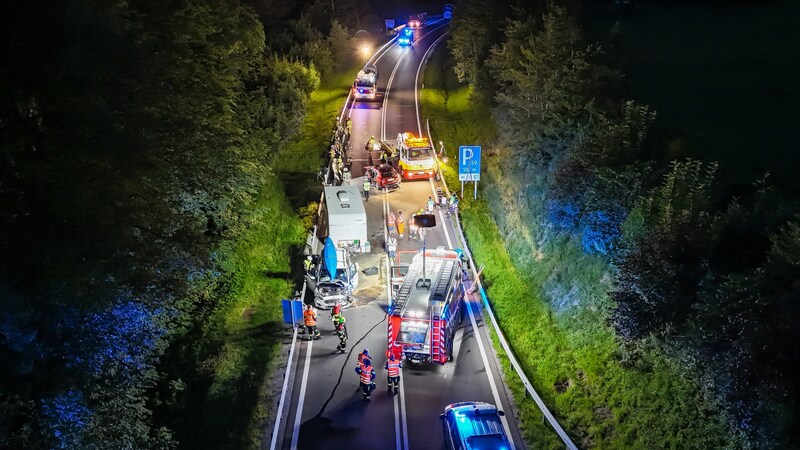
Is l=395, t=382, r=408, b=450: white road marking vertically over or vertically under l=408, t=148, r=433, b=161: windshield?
under

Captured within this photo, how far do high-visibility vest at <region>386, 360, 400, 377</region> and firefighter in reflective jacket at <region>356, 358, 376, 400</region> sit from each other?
1.71ft

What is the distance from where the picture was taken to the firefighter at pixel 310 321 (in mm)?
18844

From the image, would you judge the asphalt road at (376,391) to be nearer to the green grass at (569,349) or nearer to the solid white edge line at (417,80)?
the green grass at (569,349)

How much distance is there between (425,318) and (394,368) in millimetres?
1898

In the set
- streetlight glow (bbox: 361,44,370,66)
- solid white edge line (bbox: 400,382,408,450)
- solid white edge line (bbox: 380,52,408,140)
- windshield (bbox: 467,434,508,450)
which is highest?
streetlight glow (bbox: 361,44,370,66)

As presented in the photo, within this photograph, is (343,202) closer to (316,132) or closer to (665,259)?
(665,259)

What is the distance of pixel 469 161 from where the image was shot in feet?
90.6

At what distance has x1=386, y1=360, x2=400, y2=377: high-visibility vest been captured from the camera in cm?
1612

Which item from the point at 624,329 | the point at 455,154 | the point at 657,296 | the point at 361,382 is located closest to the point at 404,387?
the point at 361,382

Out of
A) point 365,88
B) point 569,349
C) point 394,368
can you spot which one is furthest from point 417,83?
point 394,368

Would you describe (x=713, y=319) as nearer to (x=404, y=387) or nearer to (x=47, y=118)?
(x=404, y=387)

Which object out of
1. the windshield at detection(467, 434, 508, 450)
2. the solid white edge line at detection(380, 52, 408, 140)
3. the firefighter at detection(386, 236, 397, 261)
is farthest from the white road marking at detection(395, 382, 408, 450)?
A: the solid white edge line at detection(380, 52, 408, 140)

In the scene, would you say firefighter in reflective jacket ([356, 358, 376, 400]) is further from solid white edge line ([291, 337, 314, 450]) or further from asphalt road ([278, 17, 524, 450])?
solid white edge line ([291, 337, 314, 450])

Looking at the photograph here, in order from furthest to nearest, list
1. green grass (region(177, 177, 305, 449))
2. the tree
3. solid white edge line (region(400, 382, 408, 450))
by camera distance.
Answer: green grass (region(177, 177, 305, 449))
solid white edge line (region(400, 382, 408, 450))
the tree
